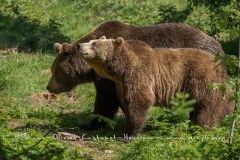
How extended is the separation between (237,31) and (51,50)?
7.84 metres

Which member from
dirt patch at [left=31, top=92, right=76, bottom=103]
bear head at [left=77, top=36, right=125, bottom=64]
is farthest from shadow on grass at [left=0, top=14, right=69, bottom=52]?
bear head at [left=77, top=36, right=125, bottom=64]

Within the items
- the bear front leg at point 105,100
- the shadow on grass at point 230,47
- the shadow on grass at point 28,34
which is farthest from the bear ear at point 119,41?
the shadow on grass at point 230,47

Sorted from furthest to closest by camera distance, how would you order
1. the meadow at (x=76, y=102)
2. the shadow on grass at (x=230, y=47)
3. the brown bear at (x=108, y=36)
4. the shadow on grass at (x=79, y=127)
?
the shadow on grass at (x=230, y=47), the brown bear at (x=108, y=36), the shadow on grass at (x=79, y=127), the meadow at (x=76, y=102)

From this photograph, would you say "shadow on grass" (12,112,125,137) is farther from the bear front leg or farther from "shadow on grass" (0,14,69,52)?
A: "shadow on grass" (0,14,69,52)

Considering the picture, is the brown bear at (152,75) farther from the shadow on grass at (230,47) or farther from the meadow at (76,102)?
the shadow on grass at (230,47)

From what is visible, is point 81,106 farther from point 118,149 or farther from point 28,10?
point 28,10

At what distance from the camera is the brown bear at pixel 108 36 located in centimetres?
984

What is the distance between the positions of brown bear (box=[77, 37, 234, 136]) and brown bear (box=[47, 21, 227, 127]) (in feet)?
2.32

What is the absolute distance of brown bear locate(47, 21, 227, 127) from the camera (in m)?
9.84

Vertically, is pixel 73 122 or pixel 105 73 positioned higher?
pixel 105 73

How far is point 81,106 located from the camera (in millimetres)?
10734

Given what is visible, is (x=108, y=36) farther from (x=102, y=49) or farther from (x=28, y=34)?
(x=28, y=34)

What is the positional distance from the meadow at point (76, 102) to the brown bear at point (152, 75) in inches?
11.6

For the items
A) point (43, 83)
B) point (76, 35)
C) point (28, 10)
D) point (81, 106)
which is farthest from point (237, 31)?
point (28, 10)
